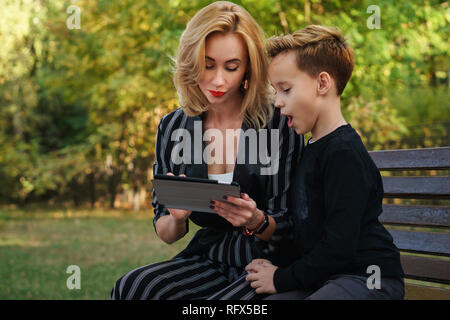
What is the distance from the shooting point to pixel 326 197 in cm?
176

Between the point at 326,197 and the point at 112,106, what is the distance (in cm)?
1236

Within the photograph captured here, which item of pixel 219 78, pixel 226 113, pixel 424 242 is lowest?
pixel 424 242

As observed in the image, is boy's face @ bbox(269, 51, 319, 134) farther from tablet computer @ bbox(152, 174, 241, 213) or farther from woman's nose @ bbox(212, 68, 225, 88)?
tablet computer @ bbox(152, 174, 241, 213)

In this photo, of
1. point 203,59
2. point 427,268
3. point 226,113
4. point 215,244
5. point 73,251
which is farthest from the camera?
point 73,251

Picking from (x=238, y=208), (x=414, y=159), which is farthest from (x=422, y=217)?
(x=238, y=208)

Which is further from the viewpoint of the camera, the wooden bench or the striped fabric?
the wooden bench

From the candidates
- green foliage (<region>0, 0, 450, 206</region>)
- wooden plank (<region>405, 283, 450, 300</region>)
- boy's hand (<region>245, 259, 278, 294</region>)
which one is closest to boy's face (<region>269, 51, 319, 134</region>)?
boy's hand (<region>245, 259, 278, 294</region>)

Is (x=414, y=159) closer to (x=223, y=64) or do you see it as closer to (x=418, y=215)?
(x=418, y=215)

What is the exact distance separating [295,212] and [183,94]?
776mm

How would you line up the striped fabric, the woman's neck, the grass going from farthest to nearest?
the grass < the woman's neck < the striped fabric

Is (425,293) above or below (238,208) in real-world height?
below

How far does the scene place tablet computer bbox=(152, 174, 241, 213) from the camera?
1.70m

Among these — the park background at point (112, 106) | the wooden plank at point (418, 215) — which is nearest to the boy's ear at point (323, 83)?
the wooden plank at point (418, 215)

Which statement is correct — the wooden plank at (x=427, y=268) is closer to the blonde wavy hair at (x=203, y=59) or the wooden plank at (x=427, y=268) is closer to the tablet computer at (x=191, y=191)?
the blonde wavy hair at (x=203, y=59)
